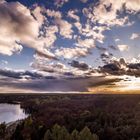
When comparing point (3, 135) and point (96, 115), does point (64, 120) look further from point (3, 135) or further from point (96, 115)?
point (3, 135)

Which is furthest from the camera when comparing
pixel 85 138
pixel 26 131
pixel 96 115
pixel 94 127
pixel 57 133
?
pixel 96 115

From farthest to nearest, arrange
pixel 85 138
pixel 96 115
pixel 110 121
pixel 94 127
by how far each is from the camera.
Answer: pixel 96 115 → pixel 110 121 → pixel 94 127 → pixel 85 138

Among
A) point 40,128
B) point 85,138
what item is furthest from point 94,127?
point 85,138

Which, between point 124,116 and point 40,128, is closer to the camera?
point 40,128

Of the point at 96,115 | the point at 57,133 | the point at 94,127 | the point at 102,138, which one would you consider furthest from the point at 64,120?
the point at 57,133

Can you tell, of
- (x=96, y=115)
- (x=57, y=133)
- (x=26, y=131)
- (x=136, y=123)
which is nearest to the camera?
(x=57, y=133)

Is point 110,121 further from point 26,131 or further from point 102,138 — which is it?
point 26,131

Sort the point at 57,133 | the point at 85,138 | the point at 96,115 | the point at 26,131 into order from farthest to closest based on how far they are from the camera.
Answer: the point at 96,115
the point at 26,131
the point at 57,133
the point at 85,138

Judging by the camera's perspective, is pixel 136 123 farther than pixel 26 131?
Yes
